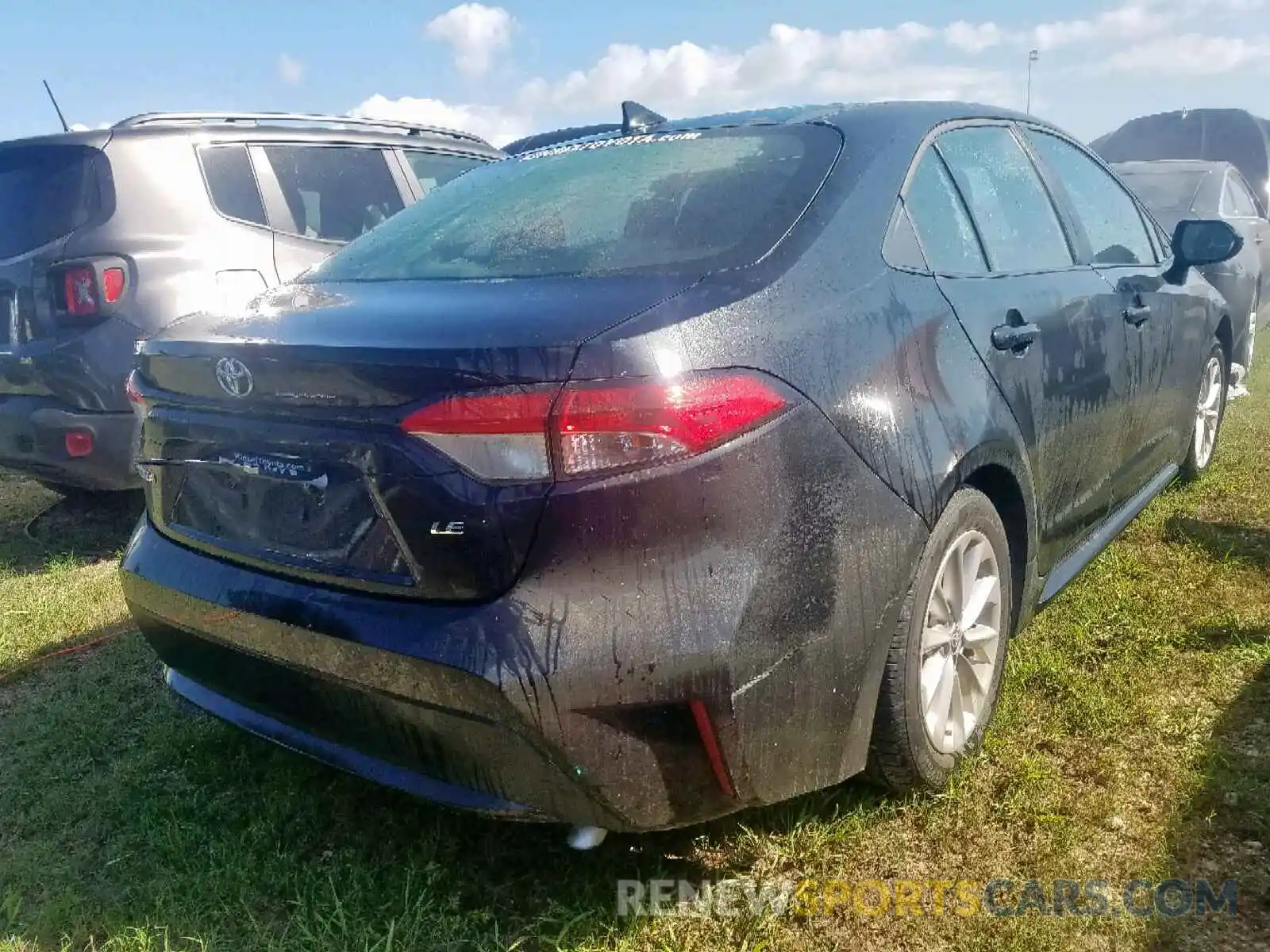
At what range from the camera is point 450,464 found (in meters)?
1.60

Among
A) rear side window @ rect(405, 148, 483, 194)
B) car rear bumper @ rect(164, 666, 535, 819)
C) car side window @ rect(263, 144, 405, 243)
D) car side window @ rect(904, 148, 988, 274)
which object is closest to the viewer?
car rear bumper @ rect(164, 666, 535, 819)

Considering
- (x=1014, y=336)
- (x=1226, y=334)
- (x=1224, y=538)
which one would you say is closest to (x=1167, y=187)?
(x=1226, y=334)

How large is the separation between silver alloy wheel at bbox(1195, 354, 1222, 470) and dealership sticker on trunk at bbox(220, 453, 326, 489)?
3683mm

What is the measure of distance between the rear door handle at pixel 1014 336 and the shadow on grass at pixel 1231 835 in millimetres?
1034

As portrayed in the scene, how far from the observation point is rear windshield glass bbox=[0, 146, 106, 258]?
13.4ft

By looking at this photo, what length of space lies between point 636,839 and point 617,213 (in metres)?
1.34

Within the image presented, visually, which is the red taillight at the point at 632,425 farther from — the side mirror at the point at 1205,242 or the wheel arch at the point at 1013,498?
the side mirror at the point at 1205,242

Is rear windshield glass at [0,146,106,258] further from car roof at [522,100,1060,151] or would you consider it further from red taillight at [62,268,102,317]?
car roof at [522,100,1060,151]

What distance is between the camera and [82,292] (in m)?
3.99

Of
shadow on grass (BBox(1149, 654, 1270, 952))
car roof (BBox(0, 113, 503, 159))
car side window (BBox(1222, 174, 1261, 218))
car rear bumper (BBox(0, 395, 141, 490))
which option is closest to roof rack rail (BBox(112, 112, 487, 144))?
car roof (BBox(0, 113, 503, 159))

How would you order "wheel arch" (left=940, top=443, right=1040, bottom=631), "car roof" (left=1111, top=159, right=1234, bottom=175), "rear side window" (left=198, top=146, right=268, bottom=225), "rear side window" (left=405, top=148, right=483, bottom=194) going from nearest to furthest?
1. "wheel arch" (left=940, top=443, right=1040, bottom=631)
2. "rear side window" (left=198, top=146, right=268, bottom=225)
3. "rear side window" (left=405, top=148, right=483, bottom=194)
4. "car roof" (left=1111, top=159, right=1234, bottom=175)

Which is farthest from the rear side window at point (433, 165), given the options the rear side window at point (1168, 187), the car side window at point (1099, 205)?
the rear side window at point (1168, 187)

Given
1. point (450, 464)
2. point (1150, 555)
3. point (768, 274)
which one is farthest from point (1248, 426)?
point (450, 464)

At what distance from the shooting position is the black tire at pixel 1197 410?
13.2ft
